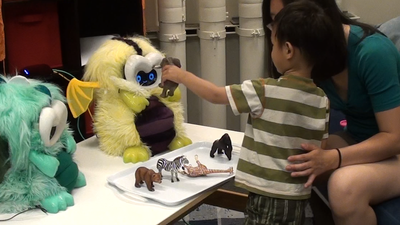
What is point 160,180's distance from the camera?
1.16 m

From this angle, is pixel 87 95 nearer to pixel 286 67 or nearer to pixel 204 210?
pixel 286 67

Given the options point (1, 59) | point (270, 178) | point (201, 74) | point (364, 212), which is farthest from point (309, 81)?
point (201, 74)

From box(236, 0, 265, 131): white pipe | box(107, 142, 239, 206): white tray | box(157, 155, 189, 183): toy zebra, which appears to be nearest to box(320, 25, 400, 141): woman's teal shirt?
box(107, 142, 239, 206): white tray

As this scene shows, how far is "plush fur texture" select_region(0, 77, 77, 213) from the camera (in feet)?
3.31

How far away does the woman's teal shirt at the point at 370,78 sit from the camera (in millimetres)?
1173

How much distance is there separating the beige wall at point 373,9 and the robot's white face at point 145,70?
1380 mm

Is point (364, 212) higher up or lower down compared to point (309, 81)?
lower down

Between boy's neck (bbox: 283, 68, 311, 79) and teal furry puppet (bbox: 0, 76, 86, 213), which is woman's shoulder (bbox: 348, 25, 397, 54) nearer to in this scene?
boy's neck (bbox: 283, 68, 311, 79)

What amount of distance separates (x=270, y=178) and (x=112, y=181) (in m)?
0.37

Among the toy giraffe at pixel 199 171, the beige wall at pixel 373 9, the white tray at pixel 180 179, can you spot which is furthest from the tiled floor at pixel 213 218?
the beige wall at pixel 373 9

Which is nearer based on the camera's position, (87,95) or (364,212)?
(364,212)

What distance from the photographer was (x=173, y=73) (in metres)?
1.18

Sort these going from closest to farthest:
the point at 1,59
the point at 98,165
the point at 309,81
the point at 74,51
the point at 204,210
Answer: the point at 309,81
the point at 98,165
the point at 1,59
the point at 74,51
the point at 204,210

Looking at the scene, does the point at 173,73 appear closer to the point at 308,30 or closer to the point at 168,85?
the point at 168,85
